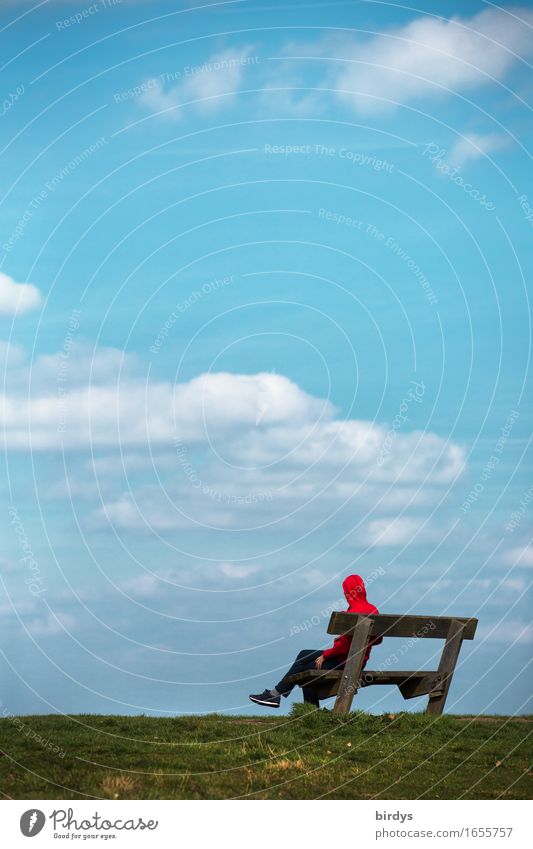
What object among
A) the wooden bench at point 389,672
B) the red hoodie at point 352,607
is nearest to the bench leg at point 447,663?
the wooden bench at point 389,672

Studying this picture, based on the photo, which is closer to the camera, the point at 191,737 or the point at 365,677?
the point at 191,737

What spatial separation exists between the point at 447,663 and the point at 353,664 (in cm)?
153

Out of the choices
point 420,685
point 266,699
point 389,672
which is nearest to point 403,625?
point 389,672

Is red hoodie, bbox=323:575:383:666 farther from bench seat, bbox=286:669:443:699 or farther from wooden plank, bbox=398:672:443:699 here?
wooden plank, bbox=398:672:443:699

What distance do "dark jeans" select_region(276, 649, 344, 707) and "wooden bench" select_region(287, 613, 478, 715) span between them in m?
0.08

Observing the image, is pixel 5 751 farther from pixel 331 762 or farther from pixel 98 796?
pixel 331 762

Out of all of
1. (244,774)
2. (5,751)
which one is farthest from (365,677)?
(5,751)

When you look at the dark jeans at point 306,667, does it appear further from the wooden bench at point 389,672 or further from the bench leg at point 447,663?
the bench leg at point 447,663

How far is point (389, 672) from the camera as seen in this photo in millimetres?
13047

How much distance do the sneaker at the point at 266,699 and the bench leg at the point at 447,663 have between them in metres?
1.86

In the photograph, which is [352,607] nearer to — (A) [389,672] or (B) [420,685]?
(A) [389,672]

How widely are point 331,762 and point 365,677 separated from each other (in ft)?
8.29

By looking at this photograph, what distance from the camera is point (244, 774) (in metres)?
9.61
